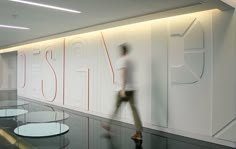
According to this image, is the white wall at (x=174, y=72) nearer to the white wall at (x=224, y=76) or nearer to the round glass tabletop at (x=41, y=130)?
the white wall at (x=224, y=76)

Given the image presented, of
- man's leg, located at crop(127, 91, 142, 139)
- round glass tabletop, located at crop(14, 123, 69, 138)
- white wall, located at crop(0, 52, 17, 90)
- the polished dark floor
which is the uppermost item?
white wall, located at crop(0, 52, 17, 90)

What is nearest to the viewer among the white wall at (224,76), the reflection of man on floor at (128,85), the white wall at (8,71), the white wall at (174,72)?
the white wall at (224,76)

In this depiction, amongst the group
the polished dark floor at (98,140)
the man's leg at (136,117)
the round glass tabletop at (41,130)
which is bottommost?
the polished dark floor at (98,140)

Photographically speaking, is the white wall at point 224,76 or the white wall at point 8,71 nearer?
the white wall at point 224,76

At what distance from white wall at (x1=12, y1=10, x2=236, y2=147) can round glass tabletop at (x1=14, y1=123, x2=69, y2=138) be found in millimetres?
1535

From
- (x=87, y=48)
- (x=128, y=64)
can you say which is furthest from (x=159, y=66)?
(x=87, y=48)

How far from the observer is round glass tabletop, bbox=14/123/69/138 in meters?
4.36

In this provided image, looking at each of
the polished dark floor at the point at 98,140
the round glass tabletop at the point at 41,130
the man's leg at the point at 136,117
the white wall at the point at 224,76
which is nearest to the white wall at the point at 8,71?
the polished dark floor at the point at 98,140

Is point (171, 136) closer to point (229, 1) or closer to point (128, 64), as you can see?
point (128, 64)

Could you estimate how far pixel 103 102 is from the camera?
6215mm

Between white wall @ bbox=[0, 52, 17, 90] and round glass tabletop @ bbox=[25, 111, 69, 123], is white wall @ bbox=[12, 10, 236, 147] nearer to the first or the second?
round glass tabletop @ bbox=[25, 111, 69, 123]

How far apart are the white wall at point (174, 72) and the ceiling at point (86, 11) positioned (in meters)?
0.43

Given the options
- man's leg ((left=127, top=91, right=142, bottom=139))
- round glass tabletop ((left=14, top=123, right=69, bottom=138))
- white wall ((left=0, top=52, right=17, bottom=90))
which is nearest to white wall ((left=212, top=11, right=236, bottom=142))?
man's leg ((left=127, top=91, right=142, bottom=139))

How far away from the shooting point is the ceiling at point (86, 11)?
150 inches
